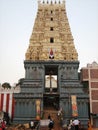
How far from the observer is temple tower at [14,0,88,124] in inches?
Answer: 1521

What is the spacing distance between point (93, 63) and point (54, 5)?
14.5 meters

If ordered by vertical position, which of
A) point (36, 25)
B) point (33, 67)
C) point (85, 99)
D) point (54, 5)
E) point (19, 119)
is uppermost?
point (54, 5)

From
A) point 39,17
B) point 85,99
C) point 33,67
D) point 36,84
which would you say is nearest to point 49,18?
point 39,17

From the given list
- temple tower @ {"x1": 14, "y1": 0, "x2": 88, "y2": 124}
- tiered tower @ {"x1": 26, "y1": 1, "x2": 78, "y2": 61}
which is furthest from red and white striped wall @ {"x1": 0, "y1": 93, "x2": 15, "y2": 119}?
tiered tower @ {"x1": 26, "y1": 1, "x2": 78, "y2": 61}

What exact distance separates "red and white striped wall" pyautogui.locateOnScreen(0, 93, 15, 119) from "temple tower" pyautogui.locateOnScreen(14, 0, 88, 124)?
4.89 meters

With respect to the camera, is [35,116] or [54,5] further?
[54,5]

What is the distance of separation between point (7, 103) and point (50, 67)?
33.0 feet

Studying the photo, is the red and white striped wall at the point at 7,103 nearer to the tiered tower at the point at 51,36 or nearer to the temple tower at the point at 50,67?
the temple tower at the point at 50,67

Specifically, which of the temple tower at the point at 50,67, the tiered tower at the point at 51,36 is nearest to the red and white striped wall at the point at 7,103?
the temple tower at the point at 50,67

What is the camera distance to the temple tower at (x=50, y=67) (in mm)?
38625

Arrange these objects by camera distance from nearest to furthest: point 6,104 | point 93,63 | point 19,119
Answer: point 19,119, point 6,104, point 93,63

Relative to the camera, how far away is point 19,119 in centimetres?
3803

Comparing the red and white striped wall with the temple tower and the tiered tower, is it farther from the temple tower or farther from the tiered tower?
the tiered tower

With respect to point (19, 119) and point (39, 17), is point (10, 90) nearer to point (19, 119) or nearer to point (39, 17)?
point (19, 119)
